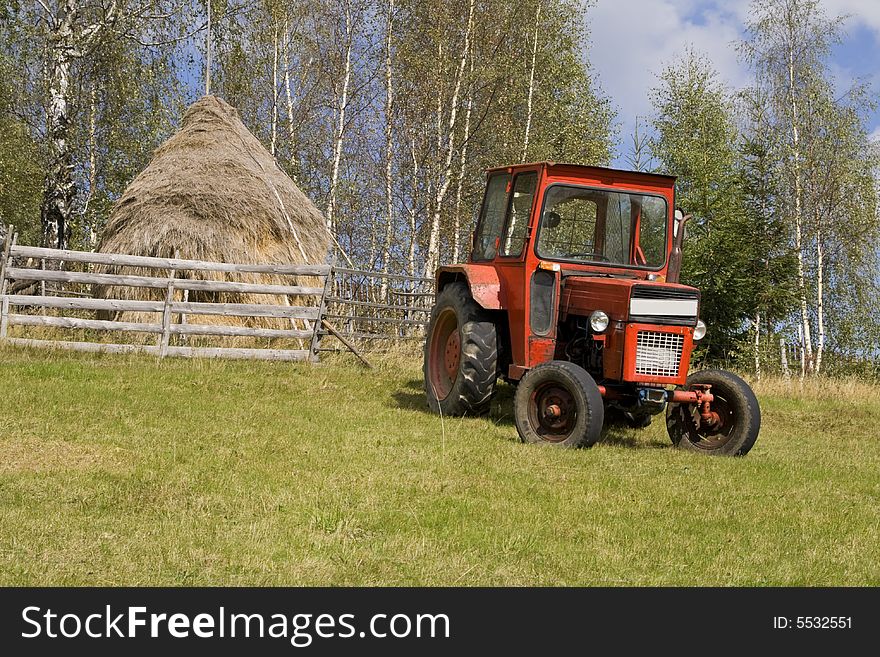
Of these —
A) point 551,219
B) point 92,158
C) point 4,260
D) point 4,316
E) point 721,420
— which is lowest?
point 721,420

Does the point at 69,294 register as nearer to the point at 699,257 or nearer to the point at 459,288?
the point at 459,288

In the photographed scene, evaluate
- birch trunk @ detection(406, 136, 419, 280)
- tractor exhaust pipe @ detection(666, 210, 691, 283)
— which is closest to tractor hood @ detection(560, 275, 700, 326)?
tractor exhaust pipe @ detection(666, 210, 691, 283)


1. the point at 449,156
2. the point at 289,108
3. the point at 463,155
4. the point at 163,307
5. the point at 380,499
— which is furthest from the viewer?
the point at 289,108

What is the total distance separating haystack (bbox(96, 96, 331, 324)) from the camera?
14641 mm

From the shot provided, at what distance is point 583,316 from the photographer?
8695mm

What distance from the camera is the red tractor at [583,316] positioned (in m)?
8.08

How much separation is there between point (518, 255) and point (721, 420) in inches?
93.9

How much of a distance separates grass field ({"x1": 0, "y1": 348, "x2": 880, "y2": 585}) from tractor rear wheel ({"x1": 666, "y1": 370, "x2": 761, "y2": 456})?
244mm

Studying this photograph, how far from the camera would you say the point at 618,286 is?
816 cm

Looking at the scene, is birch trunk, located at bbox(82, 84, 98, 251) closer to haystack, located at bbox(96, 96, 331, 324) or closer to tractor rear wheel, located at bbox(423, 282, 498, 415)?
haystack, located at bbox(96, 96, 331, 324)

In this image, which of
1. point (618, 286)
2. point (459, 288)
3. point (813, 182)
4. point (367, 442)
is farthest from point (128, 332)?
point (813, 182)

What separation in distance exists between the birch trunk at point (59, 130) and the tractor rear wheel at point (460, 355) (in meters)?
9.31

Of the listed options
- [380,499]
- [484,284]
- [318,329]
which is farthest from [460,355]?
[318,329]

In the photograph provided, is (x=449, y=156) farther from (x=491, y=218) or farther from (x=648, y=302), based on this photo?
(x=648, y=302)
